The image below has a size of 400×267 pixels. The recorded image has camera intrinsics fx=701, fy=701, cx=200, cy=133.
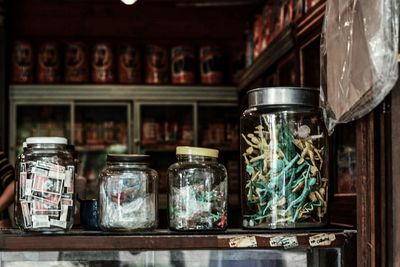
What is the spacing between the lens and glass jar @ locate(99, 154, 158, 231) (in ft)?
4.91

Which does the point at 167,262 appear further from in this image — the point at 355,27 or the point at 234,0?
the point at 234,0

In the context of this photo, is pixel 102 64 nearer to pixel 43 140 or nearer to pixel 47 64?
pixel 47 64

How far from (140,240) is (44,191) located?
0.23m

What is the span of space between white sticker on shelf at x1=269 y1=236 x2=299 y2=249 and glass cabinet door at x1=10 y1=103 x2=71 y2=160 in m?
3.28

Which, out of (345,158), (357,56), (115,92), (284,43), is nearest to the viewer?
(357,56)

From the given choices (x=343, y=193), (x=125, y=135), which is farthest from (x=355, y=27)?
(x=125, y=135)

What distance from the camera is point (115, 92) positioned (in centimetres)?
454

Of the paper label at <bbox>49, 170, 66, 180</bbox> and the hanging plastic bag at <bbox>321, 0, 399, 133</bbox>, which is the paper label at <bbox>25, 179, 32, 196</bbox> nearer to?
the paper label at <bbox>49, 170, 66, 180</bbox>

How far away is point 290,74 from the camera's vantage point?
3053mm

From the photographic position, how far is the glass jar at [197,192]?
1.51 m

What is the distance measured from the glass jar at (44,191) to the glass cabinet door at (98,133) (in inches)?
120

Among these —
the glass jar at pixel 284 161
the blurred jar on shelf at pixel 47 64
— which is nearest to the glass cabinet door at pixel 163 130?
the blurred jar on shelf at pixel 47 64

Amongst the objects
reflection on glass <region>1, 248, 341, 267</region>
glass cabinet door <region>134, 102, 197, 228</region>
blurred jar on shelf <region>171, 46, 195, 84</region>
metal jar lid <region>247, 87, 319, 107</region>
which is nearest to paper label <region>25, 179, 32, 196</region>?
reflection on glass <region>1, 248, 341, 267</region>

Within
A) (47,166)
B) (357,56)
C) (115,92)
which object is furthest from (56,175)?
(115,92)
